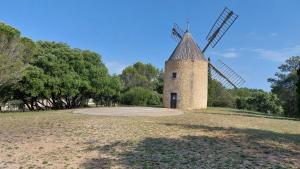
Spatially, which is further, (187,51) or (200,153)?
(187,51)

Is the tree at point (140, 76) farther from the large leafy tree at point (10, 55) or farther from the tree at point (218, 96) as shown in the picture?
the large leafy tree at point (10, 55)

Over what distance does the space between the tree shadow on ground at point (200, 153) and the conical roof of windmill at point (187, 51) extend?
18.3 m

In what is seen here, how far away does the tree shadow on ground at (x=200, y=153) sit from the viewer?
31.7 ft

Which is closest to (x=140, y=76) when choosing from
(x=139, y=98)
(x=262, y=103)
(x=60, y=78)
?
(x=139, y=98)

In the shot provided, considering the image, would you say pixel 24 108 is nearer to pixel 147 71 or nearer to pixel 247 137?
pixel 247 137

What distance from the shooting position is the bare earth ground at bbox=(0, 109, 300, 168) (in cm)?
987

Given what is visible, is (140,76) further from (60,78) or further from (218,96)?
(60,78)

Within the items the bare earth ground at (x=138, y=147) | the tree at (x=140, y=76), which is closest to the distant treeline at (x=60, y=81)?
the bare earth ground at (x=138, y=147)

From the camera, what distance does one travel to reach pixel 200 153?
430 inches

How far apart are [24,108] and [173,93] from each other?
15.4 m

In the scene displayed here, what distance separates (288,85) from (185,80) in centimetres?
2872

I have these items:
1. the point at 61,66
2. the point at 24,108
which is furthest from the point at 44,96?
the point at 24,108

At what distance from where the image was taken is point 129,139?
13.2m

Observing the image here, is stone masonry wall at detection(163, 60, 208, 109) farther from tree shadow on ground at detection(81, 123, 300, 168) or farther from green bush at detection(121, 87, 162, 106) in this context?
tree shadow on ground at detection(81, 123, 300, 168)
